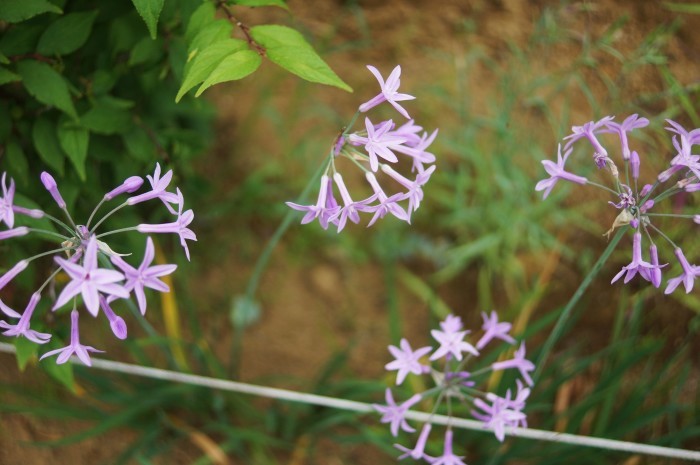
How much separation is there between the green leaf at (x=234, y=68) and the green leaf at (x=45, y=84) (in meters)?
0.62

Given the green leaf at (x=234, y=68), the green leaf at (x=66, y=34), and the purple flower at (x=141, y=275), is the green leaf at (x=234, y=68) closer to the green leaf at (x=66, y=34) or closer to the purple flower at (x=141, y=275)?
the purple flower at (x=141, y=275)

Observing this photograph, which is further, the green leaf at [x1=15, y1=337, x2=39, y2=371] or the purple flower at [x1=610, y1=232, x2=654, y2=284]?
the green leaf at [x1=15, y1=337, x2=39, y2=371]

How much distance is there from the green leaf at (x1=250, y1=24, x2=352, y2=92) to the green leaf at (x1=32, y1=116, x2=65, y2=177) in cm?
84

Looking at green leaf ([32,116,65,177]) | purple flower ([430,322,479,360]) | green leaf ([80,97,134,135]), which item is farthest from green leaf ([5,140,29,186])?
purple flower ([430,322,479,360])

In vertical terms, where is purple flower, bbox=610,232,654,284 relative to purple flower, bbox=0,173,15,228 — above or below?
above

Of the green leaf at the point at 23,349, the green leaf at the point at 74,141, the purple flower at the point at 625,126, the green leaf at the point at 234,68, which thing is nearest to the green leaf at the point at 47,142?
the green leaf at the point at 74,141

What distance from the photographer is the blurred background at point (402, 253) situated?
3.04 meters

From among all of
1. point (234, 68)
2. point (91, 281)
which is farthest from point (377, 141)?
point (91, 281)

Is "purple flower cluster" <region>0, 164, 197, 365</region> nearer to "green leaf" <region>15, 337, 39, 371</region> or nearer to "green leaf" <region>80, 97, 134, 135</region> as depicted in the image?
"green leaf" <region>15, 337, 39, 371</region>

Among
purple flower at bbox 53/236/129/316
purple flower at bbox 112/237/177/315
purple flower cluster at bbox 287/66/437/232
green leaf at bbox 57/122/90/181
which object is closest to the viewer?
purple flower at bbox 53/236/129/316

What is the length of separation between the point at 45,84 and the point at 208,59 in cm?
66

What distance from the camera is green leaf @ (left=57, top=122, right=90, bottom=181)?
210 centimetres

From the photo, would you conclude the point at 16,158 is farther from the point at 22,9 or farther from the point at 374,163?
the point at 374,163

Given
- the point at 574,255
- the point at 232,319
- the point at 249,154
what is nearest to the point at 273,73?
the point at 249,154
